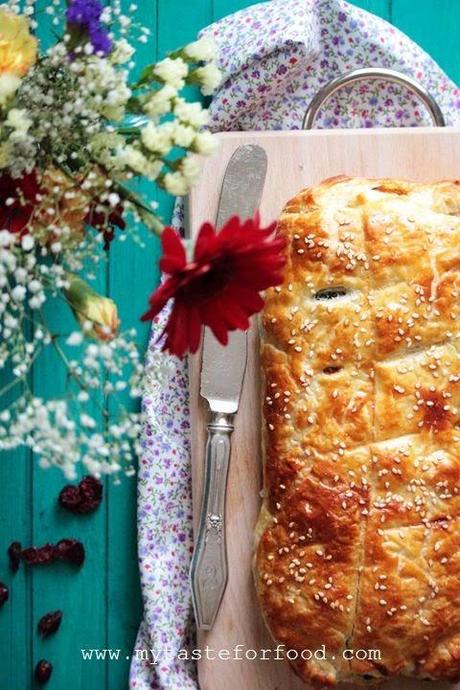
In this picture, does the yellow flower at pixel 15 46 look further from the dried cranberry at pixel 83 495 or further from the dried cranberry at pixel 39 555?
the dried cranberry at pixel 39 555

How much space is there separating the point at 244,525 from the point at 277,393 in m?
0.33

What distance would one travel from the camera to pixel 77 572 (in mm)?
2082

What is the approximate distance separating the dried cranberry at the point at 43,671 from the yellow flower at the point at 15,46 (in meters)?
1.30

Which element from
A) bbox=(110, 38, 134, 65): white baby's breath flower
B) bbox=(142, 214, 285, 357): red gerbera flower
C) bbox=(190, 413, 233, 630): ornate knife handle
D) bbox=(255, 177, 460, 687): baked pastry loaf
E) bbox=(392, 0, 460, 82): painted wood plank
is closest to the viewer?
bbox=(142, 214, 285, 357): red gerbera flower

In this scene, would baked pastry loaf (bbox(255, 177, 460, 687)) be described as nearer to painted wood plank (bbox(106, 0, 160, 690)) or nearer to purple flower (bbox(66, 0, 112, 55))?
painted wood plank (bbox(106, 0, 160, 690))

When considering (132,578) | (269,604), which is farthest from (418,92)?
(132,578)

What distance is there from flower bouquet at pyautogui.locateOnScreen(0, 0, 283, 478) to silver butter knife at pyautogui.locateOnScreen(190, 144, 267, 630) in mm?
456

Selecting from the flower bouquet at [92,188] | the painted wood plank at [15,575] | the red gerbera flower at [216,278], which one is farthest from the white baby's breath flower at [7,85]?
the painted wood plank at [15,575]

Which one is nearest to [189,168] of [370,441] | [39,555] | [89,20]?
[89,20]

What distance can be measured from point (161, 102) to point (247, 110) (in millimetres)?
750

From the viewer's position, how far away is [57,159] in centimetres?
143

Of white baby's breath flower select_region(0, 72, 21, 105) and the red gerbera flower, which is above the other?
white baby's breath flower select_region(0, 72, 21, 105)

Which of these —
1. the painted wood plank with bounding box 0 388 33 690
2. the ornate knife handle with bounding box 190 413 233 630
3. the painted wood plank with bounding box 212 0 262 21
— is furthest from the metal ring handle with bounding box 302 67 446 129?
the painted wood plank with bounding box 0 388 33 690

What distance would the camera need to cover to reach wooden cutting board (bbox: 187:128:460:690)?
195cm
